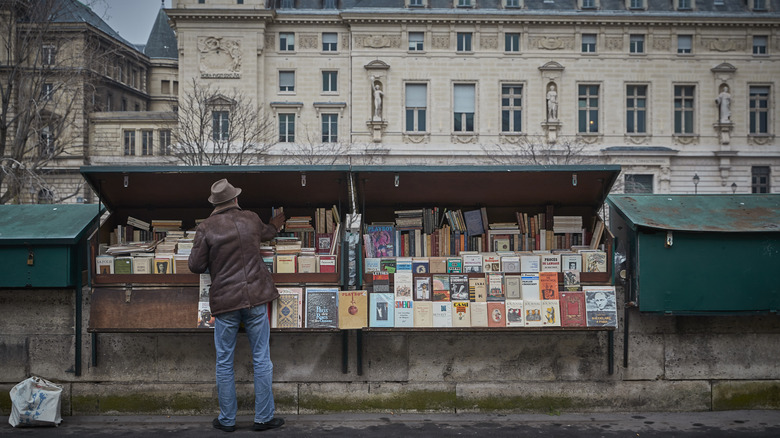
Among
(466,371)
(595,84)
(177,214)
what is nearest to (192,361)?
(177,214)

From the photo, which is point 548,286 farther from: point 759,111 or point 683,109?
point 759,111

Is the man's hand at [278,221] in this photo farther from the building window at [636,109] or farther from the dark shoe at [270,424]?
the building window at [636,109]

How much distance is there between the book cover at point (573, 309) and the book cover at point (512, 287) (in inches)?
16.6

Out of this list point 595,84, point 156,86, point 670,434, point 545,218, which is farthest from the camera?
point 156,86

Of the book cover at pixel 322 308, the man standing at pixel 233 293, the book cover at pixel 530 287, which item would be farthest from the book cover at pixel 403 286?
the man standing at pixel 233 293

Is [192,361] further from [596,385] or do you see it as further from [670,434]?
[670,434]

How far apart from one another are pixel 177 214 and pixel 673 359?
5504 millimetres

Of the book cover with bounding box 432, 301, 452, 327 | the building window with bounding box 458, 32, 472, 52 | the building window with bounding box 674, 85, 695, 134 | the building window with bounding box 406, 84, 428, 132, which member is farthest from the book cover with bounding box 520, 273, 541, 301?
the building window with bounding box 674, 85, 695, 134

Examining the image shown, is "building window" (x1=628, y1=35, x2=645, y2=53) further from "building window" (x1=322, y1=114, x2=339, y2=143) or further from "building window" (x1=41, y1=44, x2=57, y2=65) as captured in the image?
"building window" (x1=41, y1=44, x2=57, y2=65)

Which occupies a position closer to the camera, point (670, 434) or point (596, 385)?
point (670, 434)

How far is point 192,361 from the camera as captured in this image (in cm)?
617

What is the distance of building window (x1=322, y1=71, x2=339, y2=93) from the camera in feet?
132

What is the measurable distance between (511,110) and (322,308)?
36.2 meters

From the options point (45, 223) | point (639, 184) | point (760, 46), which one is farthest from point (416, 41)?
point (45, 223)
